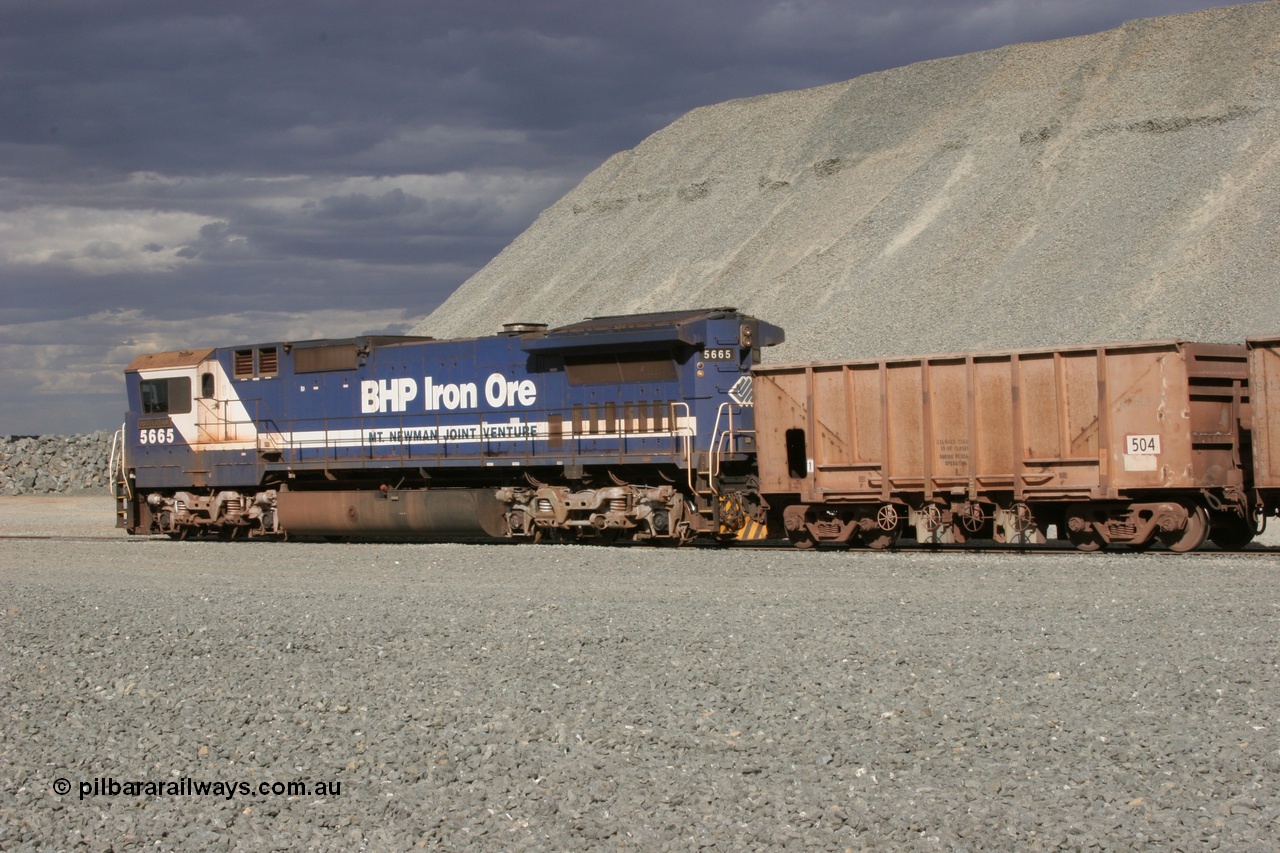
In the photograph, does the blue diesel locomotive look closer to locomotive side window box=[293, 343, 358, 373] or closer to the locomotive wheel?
locomotive side window box=[293, 343, 358, 373]

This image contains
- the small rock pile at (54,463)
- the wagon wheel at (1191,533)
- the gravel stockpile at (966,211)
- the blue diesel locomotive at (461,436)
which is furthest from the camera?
the small rock pile at (54,463)

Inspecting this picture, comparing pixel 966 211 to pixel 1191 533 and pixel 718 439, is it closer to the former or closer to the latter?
pixel 718 439

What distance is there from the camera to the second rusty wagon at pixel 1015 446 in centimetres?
1558

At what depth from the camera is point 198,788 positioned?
633 cm

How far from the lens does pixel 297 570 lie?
55.1ft

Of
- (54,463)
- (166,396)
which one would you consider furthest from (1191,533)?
(54,463)

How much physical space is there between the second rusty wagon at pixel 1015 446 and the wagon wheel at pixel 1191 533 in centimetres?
2

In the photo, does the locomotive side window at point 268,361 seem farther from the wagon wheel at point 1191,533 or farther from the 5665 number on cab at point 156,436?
the wagon wheel at point 1191,533

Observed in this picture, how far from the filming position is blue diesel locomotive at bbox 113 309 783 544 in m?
19.1

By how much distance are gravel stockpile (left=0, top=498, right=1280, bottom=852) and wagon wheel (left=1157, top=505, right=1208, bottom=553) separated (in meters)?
2.98

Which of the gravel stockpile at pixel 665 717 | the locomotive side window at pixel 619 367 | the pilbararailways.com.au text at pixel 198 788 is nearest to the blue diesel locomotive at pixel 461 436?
the locomotive side window at pixel 619 367

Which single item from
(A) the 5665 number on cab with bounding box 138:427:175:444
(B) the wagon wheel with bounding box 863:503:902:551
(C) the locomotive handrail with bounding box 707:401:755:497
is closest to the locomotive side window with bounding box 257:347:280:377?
(A) the 5665 number on cab with bounding box 138:427:175:444

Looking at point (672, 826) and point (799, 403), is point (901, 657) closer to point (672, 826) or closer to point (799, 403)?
point (672, 826)

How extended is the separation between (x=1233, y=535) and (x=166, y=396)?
19.6 metres
